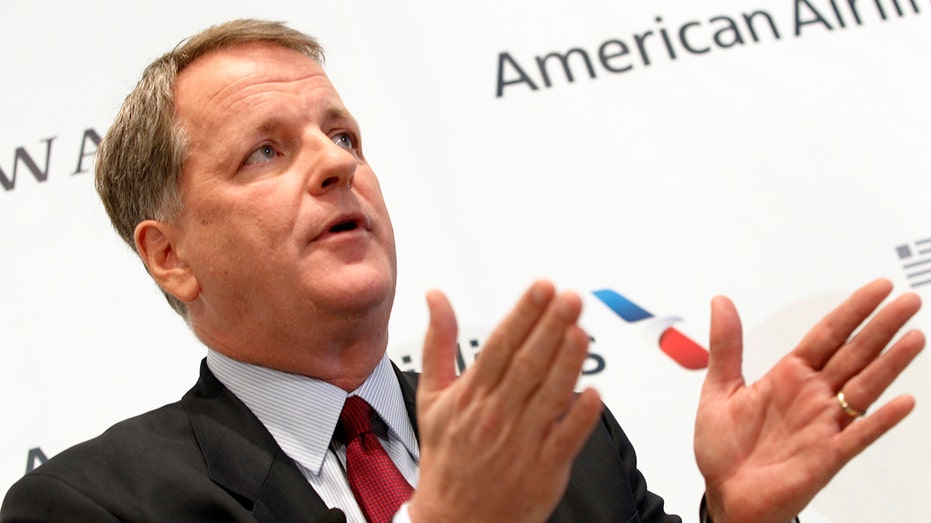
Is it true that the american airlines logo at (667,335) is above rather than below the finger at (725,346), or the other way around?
below

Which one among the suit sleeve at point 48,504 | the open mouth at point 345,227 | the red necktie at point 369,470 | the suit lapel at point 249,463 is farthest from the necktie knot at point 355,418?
the suit sleeve at point 48,504

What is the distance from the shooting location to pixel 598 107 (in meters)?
2.87

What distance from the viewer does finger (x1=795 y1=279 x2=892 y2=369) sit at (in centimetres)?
148

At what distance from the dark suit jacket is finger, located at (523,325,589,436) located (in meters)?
0.53

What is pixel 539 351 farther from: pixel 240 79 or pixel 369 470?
pixel 240 79

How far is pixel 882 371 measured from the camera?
1.48 m

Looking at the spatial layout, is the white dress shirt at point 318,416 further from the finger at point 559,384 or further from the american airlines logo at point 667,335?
the american airlines logo at point 667,335

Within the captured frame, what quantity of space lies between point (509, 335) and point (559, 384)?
0.26 ft

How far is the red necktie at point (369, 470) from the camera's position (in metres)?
1.62

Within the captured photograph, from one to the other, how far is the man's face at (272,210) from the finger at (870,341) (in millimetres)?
745

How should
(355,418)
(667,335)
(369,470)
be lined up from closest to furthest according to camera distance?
1. (369,470)
2. (355,418)
3. (667,335)

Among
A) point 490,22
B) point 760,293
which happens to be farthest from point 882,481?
point 490,22

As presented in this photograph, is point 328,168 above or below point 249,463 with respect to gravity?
above

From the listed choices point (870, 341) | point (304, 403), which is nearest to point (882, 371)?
point (870, 341)
